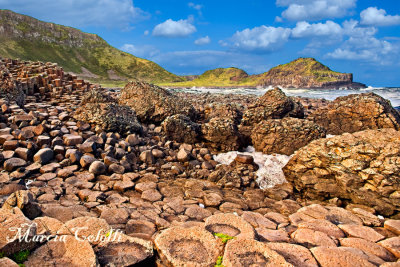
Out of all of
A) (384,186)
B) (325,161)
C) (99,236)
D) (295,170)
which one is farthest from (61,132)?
(384,186)

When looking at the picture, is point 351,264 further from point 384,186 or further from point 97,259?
point 384,186

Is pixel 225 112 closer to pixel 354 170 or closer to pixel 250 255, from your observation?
pixel 354 170

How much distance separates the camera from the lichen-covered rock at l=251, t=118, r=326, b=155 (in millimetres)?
8406

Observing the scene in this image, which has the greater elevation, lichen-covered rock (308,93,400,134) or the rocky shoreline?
lichen-covered rock (308,93,400,134)

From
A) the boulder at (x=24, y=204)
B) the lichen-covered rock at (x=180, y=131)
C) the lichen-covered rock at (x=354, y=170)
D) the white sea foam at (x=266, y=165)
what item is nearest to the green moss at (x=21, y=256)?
the boulder at (x=24, y=204)

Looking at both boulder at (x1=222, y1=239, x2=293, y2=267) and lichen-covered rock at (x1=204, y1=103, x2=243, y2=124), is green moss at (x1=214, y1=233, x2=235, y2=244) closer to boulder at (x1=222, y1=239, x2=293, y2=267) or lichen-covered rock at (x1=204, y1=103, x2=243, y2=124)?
boulder at (x1=222, y1=239, x2=293, y2=267)

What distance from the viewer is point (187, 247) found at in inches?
123

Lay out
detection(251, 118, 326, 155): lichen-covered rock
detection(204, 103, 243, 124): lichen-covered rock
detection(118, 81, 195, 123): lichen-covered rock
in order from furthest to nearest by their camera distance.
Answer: detection(204, 103, 243, 124): lichen-covered rock < detection(118, 81, 195, 123): lichen-covered rock < detection(251, 118, 326, 155): lichen-covered rock

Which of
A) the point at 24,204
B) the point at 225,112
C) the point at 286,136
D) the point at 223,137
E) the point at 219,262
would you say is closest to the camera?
the point at 219,262

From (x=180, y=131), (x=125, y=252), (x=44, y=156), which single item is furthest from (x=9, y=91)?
(x=125, y=252)

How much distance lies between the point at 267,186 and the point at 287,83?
9093cm

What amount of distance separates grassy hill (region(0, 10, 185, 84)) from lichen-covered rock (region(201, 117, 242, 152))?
9841 centimetres

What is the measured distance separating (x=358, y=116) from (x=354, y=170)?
6010mm

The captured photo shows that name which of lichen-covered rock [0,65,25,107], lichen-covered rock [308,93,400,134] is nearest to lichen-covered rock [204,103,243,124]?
lichen-covered rock [308,93,400,134]
